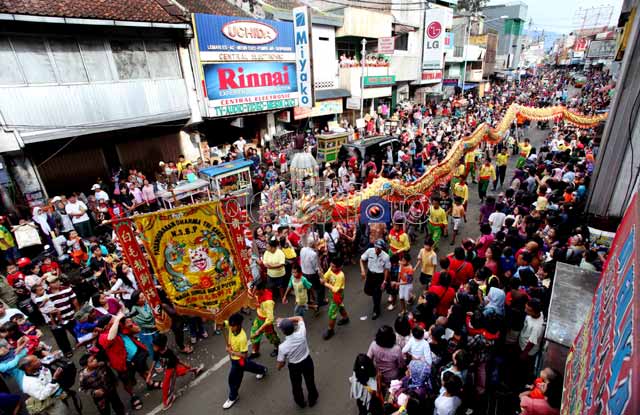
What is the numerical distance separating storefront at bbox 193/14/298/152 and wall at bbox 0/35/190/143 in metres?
1.31

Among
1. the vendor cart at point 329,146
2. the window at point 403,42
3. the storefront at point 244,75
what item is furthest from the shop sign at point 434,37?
the vendor cart at point 329,146

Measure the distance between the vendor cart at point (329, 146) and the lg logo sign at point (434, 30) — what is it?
16.7 m

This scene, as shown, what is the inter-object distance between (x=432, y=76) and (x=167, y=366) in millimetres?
32066

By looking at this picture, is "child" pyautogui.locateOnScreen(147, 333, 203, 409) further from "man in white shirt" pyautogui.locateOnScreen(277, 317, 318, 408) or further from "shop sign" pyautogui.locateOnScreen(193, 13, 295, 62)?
"shop sign" pyautogui.locateOnScreen(193, 13, 295, 62)

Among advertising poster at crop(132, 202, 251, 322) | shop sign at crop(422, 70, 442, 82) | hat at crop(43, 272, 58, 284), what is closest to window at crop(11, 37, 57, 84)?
hat at crop(43, 272, 58, 284)

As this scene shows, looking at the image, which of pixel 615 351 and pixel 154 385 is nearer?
pixel 615 351

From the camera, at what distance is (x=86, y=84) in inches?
462

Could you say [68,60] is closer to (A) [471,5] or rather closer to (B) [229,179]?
(B) [229,179]

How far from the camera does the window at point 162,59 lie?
1343 centimetres

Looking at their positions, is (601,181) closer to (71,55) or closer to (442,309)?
(442,309)

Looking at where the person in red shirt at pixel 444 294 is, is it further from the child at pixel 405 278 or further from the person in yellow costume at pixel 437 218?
the person in yellow costume at pixel 437 218

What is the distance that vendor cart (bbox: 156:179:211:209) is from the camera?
10992mm

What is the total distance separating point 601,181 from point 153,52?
49.7 feet

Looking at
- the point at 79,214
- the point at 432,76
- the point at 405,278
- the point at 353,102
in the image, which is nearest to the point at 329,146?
the point at 353,102
